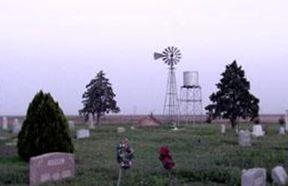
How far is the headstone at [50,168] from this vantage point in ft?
49.6

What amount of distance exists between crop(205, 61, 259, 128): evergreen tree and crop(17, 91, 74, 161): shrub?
2532 cm

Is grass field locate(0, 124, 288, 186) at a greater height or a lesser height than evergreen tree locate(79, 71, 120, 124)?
lesser

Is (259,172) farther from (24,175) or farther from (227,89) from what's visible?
(227,89)

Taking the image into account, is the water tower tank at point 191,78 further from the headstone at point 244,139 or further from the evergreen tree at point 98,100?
the headstone at point 244,139

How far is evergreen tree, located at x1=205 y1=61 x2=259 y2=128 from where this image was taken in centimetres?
4412

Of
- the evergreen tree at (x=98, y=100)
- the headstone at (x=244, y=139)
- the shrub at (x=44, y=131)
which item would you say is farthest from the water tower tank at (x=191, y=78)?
the shrub at (x=44, y=131)

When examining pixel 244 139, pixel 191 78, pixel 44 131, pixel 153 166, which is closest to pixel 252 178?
pixel 153 166

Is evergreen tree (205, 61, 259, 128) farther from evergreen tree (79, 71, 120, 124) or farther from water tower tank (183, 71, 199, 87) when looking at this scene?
evergreen tree (79, 71, 120, 124)

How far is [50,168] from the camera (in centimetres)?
1573

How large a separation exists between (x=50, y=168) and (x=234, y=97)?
29743mm

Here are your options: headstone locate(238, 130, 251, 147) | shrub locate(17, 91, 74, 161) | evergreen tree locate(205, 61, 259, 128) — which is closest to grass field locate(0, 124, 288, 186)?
shrub locate(17, 91, 74, 161)

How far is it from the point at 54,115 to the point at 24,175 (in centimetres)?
404

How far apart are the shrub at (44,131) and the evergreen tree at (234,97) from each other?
25.3 m

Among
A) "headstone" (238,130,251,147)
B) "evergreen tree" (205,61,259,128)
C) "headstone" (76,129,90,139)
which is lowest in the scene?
"headstone" (238,130,251,147)
